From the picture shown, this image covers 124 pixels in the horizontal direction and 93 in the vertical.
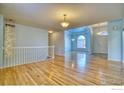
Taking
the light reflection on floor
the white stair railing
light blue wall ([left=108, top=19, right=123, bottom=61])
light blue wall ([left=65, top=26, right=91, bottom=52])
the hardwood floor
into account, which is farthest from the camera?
light blue wall ([left=65, top=26, right=91, bottom=52])

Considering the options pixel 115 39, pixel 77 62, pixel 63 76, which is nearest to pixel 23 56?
pixel 77 62

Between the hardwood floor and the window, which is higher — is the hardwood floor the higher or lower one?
the lower one

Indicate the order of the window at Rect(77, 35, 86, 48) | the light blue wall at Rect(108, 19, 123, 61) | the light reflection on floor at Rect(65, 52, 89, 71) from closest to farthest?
the light reflection on floor at Rect(65, 52, 89, 71), the light blue wall at Rect(108, 19, 123, 61), the window at Rect(77, 35, 86, 48)

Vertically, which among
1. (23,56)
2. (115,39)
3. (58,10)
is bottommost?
(23,56)

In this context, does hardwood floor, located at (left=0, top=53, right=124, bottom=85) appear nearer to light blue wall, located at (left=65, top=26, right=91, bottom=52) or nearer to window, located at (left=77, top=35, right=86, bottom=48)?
light blue wall, located at (left=65, top=26, right=91, bottom=52)

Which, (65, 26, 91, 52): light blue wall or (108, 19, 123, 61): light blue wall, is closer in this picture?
(108, 19, 123, 61): light blue wall

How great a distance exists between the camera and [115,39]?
747 centimetres

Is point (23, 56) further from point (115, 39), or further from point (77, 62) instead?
point (115, 39)

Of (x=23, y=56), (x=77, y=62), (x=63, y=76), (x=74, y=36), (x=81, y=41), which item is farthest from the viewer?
(x=74, y=36)

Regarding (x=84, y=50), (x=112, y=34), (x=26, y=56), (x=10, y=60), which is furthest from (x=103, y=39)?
(x=10, y=60)

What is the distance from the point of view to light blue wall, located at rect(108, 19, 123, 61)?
7234mm

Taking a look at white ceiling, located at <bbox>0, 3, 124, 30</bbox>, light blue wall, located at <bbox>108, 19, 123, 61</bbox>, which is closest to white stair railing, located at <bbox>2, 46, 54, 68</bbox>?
white ceiling, located at <bbox>0, 3, 124, 30</bbox>
